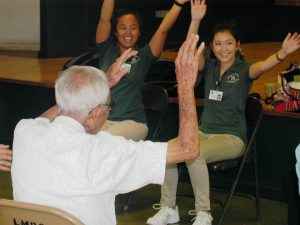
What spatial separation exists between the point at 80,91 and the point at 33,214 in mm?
459

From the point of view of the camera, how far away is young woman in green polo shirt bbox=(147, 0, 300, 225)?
4.20 m

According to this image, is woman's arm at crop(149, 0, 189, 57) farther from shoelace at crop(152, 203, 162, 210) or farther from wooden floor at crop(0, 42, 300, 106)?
wooden floor at crop(0, 42, 300, 106)

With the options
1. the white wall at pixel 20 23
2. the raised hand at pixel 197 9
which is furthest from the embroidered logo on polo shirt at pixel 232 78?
the white wall at pixel 20 23

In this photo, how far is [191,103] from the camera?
2445mm

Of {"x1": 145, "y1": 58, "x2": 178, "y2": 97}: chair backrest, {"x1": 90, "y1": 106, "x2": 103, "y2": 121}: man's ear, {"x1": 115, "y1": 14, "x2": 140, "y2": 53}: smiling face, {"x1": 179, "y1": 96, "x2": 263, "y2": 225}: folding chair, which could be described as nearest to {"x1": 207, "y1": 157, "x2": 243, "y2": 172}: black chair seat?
{"x1": 179, "y1": 96, "x2": 263, "y2": 225}: folding chair

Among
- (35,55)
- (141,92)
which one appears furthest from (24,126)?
(35,55)

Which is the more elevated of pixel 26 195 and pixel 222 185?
pixel 26 195

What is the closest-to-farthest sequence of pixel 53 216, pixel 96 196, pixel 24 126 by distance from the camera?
pixel 53 216 → pixel 96 196 → pixel 24 126

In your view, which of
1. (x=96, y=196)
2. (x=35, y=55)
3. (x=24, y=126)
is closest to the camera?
(x=96, y=196)

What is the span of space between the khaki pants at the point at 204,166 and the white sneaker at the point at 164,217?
0.04 meters

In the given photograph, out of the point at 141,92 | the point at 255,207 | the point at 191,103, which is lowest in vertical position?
the point at 255,207

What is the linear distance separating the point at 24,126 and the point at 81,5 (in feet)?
23.6

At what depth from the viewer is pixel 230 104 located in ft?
14.5

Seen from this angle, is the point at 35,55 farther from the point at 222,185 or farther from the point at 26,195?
the point at 26,195
